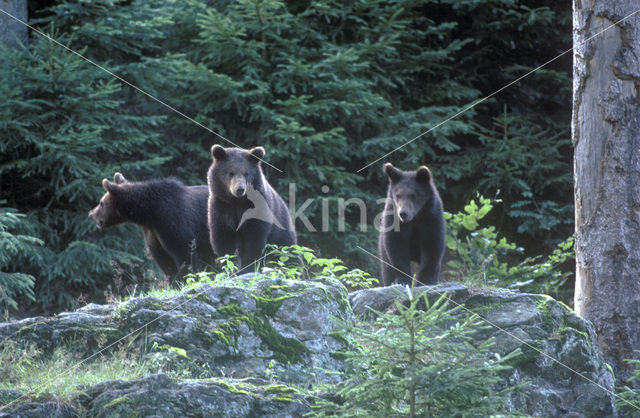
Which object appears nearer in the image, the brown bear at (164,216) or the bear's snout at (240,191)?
the bear's snout at (240,191)

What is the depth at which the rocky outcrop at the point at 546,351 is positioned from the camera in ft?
15.1

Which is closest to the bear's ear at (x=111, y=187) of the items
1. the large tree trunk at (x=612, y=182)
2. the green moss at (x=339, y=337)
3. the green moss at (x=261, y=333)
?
the green moss at (x=261, y=333)

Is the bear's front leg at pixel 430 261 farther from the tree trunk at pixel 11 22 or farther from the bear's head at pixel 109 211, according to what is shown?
the tree trunk at pixel 11 22

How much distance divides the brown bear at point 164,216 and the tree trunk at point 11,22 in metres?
3.05

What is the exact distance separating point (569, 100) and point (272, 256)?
743cm

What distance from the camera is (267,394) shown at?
3.71 m

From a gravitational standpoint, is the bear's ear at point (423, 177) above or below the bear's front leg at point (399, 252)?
above

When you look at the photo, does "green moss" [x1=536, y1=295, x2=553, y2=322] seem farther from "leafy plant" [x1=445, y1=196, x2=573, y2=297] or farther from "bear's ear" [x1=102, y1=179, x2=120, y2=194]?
"bear's ear" [x1=102, y1=179, x2=120, y2=194]

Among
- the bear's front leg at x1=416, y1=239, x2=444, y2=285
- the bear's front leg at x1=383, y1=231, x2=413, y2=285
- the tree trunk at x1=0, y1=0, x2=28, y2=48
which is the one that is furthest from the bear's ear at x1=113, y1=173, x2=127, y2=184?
the bear's front leg at x1=416, y1=239, x2=444, y2=285

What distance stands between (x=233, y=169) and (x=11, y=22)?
512 centimetres

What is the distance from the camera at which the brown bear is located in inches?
327

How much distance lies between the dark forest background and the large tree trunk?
4.21 metres

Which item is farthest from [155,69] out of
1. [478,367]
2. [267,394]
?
[478,367]

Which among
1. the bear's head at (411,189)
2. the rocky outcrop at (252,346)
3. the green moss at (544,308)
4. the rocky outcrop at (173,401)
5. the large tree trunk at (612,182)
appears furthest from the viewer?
the bear's head at (411,189)
